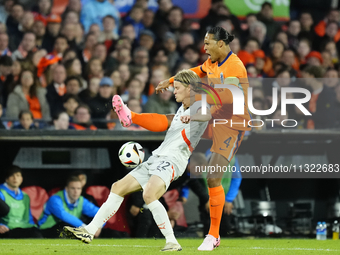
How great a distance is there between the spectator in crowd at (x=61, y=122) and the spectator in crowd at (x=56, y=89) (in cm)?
58

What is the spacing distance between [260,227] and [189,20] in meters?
5.33

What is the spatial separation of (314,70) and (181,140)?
5.33 meters

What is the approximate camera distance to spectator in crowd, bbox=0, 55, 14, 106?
8508 mm

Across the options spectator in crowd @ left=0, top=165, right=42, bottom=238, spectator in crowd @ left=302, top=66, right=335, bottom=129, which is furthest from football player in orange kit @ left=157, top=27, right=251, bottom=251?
spectator in crowd @ left=302, top=66, right=335, bottom=129

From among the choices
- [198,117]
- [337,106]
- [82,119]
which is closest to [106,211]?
[198,117]

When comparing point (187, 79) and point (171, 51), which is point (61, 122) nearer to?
point (187, 79)

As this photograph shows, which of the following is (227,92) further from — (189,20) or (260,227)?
(189,20)

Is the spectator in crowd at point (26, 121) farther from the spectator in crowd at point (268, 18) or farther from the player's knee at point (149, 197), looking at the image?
the spectator in crowd at point (268, 18)

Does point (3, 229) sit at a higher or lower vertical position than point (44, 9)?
lower

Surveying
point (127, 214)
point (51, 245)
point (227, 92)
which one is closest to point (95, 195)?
point (127, 214)

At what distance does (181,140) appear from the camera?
5199 millimetres

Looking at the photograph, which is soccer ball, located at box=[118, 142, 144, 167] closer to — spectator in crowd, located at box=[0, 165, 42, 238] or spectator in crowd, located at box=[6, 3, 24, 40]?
spectator in crowd, located at box=[0, 165, 42, 238]

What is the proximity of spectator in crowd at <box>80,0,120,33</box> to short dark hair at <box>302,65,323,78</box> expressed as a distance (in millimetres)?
3535

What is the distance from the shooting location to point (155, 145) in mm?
7277
